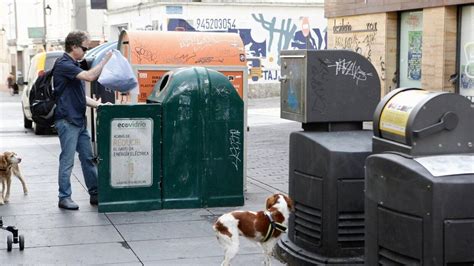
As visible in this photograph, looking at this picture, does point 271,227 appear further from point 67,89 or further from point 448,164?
point 67,89

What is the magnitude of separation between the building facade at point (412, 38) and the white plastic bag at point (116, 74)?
26.7 feet

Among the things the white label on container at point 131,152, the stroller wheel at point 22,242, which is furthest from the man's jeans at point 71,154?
the stroller wheel at point 22,242

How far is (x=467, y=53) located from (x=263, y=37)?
60.0 feet

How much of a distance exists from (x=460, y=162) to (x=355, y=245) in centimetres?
173

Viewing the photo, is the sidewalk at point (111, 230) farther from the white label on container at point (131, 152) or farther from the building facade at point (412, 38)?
the building facade at point (412, 38)

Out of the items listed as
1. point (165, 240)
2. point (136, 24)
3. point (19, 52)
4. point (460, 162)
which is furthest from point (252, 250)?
point (19, 52)

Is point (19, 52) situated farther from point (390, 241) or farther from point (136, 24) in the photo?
point (390, 241)

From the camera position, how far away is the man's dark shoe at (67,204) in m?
8.10

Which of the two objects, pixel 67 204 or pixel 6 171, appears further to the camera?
pixel 6 171

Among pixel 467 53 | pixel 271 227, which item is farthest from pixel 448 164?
pixel 467 53

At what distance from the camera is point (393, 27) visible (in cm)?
1648

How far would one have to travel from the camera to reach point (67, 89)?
7914mm

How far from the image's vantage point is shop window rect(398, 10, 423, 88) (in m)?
15.6

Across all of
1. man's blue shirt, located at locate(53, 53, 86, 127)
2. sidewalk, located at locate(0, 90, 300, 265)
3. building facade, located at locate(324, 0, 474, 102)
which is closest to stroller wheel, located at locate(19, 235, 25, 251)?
sidewalk, located at locate(0, 90, 300, 265)
